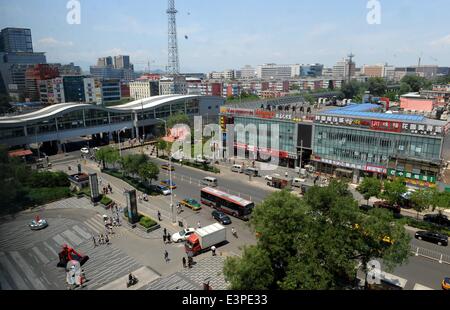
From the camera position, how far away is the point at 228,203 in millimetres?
25531

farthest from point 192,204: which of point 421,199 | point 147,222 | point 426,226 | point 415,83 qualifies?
point 415,83

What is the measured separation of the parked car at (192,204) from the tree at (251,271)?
540 inches

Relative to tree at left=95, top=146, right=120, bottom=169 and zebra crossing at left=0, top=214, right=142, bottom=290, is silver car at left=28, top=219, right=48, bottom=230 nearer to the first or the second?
zebra crossing at left=0, top=214, right=142, bottom=290

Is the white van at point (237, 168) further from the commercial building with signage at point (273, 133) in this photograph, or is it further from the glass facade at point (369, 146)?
the glass facade at point (369, 146)

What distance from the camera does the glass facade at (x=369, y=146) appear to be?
29228 millimetres

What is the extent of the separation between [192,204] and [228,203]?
11.6 feet

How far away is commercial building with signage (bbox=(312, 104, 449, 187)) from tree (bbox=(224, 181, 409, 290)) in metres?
17.7

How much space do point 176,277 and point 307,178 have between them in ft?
71.8

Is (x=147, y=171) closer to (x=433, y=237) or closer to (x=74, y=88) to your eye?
(x=433, y=237)

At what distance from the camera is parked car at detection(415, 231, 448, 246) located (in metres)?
20.9

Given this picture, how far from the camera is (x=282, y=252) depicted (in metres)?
13.8
